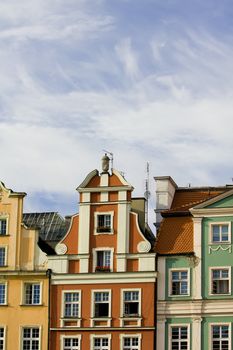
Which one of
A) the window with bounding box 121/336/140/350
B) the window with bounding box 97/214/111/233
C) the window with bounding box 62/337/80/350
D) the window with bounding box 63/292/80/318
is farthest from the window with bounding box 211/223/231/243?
the window with bounding box 62/337/80/350

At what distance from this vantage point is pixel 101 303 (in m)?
69.8

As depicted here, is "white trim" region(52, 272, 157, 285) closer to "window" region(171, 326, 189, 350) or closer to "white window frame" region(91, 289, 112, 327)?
"white window frame" region(91, 289, 112, 327)

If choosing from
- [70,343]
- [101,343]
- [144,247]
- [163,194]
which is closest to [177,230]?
[144,247]

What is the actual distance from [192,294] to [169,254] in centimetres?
292

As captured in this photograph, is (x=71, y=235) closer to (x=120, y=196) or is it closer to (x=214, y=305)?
(x=120, y=196)

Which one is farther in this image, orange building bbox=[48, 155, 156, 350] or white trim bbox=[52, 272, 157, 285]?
white trim bbox=[52, 272, 157, 285]

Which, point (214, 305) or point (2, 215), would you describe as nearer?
point (214, 305)

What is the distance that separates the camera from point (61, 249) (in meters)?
71.4

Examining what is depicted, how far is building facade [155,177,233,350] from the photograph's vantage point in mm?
67562

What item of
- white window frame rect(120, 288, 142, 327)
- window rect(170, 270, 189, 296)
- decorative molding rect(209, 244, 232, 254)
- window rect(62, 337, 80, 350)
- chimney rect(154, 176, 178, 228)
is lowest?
window rect(62, 337, 80, 350)

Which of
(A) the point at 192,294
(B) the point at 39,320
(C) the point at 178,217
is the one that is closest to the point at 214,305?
(A) the point at 192,294

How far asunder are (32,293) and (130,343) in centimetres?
729

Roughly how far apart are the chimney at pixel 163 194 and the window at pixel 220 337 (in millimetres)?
8703

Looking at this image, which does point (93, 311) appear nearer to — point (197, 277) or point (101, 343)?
point (101, 343)
